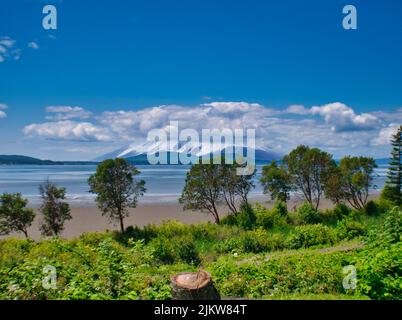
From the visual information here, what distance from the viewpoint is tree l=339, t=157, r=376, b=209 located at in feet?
56.1

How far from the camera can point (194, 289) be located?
5086mm

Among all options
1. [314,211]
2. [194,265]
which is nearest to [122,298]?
[194,265]

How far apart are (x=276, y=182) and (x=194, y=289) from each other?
12.2 m

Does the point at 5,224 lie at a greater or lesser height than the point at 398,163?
lesser

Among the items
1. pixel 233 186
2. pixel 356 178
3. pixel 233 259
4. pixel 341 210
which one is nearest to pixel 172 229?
pixel 233 186

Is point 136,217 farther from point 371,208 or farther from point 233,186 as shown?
point 371,208

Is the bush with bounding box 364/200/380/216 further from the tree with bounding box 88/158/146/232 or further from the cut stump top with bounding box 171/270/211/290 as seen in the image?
the cut stump top with bounding box 171/270/211/290

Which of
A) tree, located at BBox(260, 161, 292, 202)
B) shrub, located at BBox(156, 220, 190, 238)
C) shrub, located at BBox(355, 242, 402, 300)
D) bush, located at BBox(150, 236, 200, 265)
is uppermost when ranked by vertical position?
tree, located at BBox(260, 161, 292, 202)

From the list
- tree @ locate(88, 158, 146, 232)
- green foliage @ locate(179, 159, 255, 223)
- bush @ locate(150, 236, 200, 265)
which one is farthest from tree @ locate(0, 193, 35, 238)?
green foliage @ locate(179, 159, 255, 223)

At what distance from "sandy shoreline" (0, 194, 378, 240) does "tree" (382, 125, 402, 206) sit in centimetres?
257

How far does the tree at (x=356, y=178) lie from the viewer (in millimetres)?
17094
